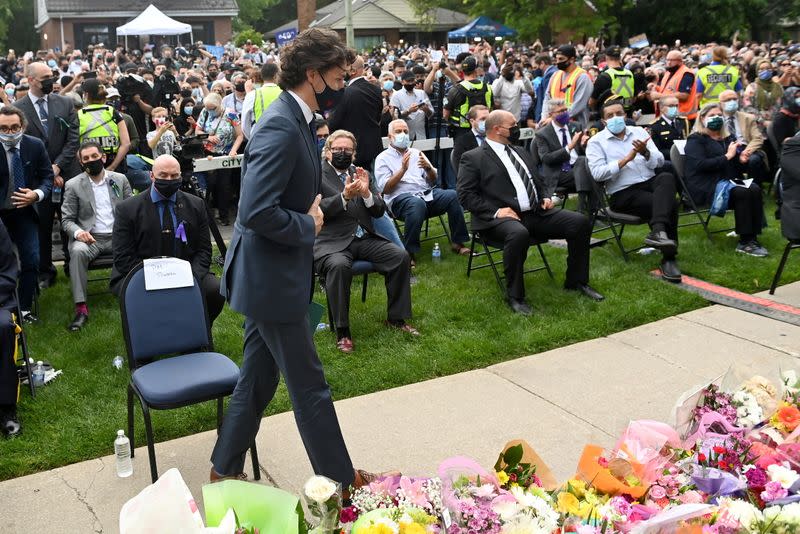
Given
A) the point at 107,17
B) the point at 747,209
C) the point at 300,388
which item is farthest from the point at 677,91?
the point at 107,17

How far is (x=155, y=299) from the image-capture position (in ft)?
14.8

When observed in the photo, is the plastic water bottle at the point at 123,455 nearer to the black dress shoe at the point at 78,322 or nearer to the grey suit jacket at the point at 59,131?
the black dress shoe at the point at 78,322

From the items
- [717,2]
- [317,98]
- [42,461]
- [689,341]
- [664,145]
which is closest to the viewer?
[317,98]

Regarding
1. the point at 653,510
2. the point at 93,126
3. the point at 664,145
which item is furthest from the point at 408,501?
the point at 664,145

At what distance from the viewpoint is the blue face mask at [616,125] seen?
8109 millimetres

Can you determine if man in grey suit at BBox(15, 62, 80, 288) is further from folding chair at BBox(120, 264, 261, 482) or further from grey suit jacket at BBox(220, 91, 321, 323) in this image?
grey suit jacket at BBox(220, 91, 321, 323)

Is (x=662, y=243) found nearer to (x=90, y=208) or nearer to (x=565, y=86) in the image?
(x=565, y=86)

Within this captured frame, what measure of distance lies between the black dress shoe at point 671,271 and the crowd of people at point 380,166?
0.01 meters

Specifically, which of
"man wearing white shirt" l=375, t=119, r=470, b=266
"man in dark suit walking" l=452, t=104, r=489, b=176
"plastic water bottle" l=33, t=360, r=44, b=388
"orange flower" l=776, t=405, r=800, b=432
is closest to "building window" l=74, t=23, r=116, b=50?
"man in dark suit walking" l=452, t=104, r=489, b=176

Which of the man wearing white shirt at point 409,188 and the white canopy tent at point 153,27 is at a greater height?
the white canopy tent at point 153,27

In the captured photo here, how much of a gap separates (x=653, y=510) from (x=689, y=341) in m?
4.01

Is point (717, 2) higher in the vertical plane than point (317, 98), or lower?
higher

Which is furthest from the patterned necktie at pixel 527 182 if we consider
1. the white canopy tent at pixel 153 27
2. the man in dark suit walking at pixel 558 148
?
the white canopy tent at pixel 153 27

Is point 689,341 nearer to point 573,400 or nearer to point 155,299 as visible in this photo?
point 573,400
